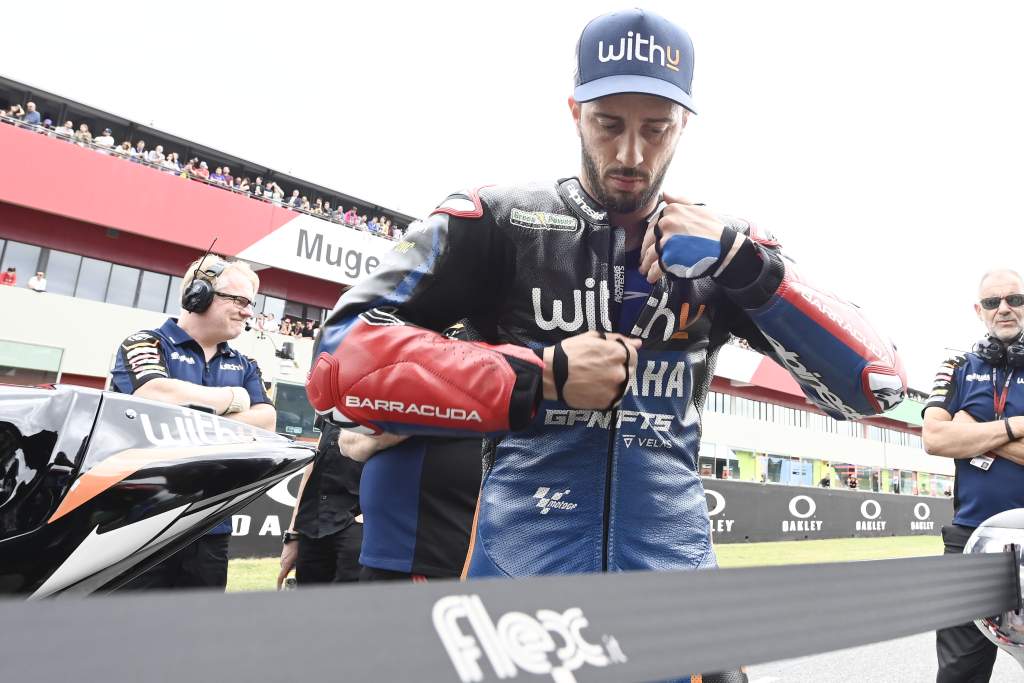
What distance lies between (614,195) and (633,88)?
21cm

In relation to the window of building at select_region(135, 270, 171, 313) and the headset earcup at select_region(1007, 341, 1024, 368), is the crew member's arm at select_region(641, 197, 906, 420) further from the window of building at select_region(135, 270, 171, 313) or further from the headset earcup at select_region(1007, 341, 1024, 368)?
the window of building at select_region(135, 270, 171, 313)

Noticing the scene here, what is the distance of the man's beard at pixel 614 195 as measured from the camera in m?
1.35

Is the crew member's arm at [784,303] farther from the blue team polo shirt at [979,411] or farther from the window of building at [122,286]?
the window of building at [122,286]

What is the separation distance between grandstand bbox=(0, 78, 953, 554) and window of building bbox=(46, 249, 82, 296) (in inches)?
0.8

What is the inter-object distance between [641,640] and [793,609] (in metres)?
0.31

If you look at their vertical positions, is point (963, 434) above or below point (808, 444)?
below

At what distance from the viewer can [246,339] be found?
14359mm

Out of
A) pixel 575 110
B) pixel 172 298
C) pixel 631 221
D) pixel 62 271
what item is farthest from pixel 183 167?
pixel 631 221

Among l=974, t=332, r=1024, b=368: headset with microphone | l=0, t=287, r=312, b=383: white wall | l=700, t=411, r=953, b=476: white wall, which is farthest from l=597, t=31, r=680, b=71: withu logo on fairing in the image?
l=700, t=411, r=953, b=476: white wall

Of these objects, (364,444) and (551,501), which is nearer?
(551,501)

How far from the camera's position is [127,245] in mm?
14875

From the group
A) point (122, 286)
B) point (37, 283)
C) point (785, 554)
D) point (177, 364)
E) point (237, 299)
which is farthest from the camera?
point (122, 286)

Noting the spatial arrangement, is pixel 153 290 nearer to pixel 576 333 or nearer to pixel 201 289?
pixel 201 289

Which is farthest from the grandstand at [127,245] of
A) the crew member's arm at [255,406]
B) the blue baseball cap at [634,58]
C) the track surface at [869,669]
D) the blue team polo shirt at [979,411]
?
the blue baseball cap at [634,58]
